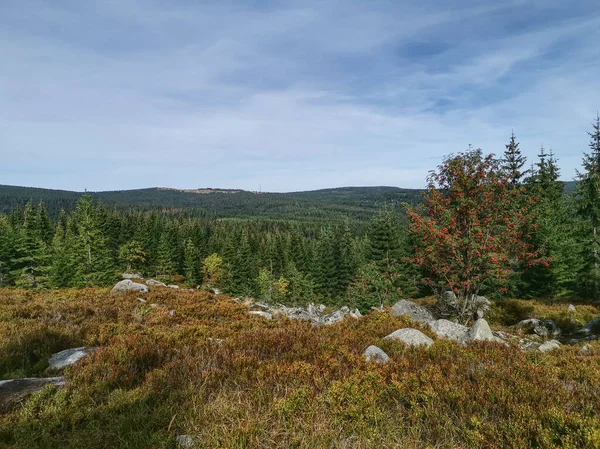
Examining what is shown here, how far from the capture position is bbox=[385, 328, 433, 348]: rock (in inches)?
282

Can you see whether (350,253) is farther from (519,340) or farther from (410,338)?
(410,338)

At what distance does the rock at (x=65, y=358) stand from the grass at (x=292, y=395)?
0.21m

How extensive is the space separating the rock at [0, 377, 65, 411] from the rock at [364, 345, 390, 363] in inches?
200

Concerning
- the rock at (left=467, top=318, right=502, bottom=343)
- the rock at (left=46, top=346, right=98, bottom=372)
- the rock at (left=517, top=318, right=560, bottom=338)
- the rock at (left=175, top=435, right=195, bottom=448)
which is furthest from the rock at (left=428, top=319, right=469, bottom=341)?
the rock at (left=46, top=346, right=98, bottom=372)

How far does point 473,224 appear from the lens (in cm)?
1201

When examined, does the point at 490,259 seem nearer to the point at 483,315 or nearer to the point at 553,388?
the point at 483,315

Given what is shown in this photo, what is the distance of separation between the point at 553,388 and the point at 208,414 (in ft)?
16.3

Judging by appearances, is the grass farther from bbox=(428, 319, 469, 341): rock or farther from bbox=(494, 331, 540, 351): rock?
bbox=(494, 331, 540, 351): rock

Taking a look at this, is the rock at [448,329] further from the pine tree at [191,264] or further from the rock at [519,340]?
the pine tree at [191,264]

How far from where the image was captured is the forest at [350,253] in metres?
13.8

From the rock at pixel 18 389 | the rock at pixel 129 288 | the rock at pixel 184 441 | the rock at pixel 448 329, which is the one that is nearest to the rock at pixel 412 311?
the rock at pixel 448 329

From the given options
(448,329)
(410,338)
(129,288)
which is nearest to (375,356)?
(410,338)

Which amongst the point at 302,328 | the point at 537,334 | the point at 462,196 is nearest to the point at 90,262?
the point at 302,328

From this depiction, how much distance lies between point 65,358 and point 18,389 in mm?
1546
